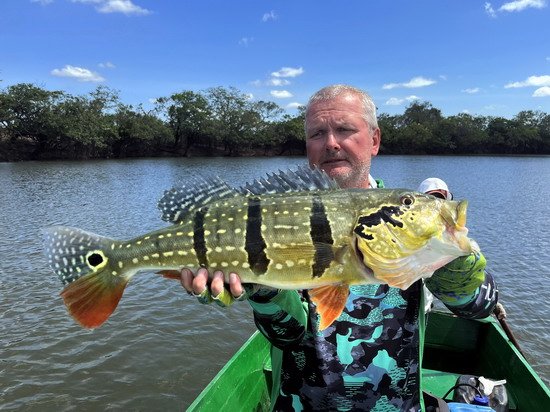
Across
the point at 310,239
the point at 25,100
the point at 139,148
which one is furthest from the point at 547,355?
the point at 139,148

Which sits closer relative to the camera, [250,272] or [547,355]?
[250,272]

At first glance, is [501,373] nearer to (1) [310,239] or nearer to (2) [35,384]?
(1) [310,239]

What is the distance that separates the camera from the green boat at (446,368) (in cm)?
481

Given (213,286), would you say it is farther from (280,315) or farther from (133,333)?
(133,333)

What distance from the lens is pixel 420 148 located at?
10169cm

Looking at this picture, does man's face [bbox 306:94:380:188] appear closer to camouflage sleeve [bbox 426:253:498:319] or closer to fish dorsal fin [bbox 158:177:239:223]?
fish dorsal fin [bbox 158:177:239:223]

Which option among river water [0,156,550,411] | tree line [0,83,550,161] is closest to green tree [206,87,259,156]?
tree line [0,83,550,161]

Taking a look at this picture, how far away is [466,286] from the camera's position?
302 cm

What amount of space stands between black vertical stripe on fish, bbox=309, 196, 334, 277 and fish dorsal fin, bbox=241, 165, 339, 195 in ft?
1.29

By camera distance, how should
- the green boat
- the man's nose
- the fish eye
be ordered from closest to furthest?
the fish eye → the man's nose → the green boat

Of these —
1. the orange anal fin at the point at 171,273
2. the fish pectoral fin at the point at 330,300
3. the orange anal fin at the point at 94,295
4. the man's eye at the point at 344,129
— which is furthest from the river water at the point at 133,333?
the man's eye at the point at 344,129

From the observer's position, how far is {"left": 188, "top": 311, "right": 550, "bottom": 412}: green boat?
189 inches

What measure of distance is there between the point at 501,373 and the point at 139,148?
83.2 meters

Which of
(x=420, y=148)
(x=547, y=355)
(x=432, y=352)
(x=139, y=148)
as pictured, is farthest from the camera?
(x=420, y=148)
